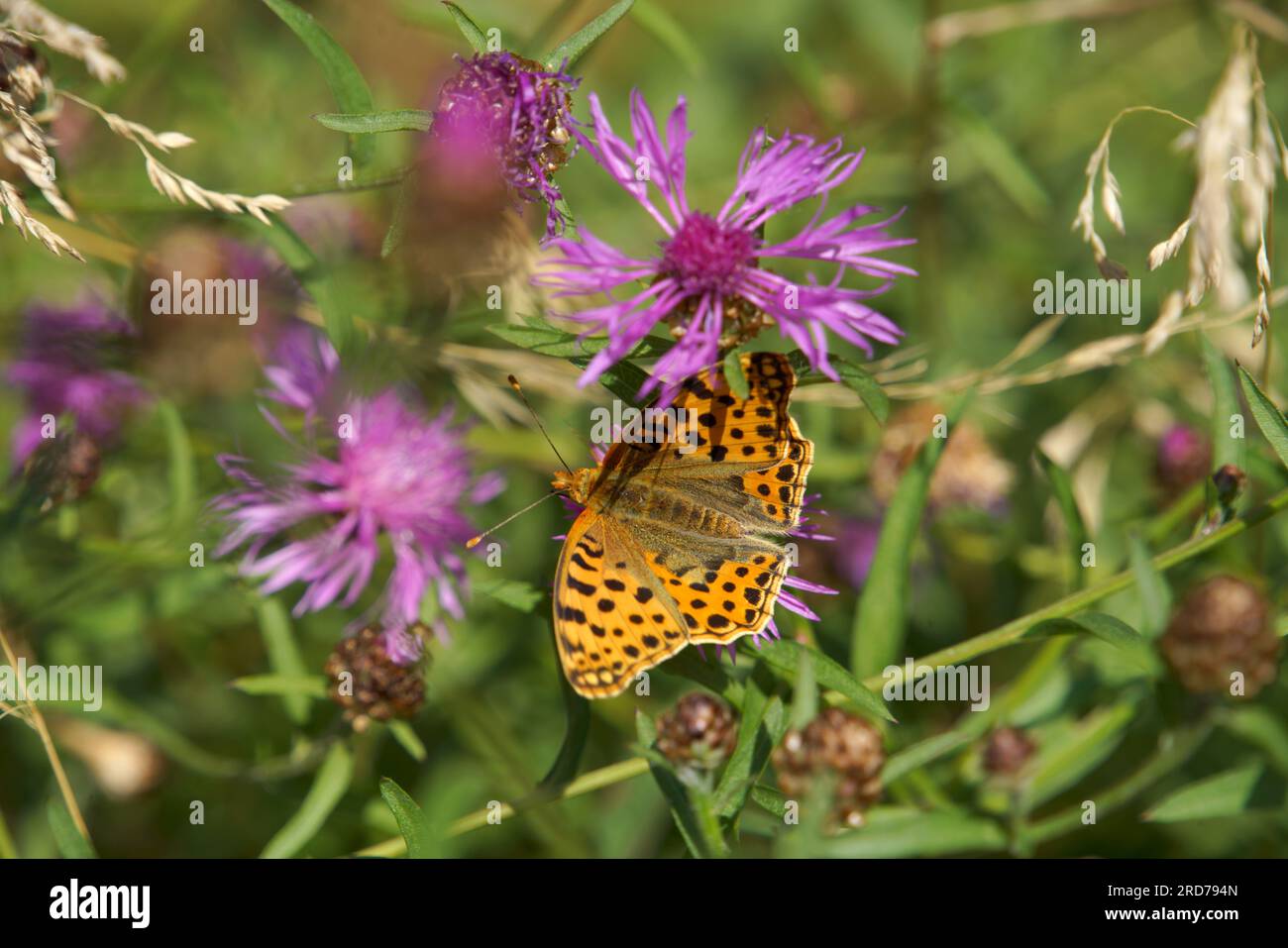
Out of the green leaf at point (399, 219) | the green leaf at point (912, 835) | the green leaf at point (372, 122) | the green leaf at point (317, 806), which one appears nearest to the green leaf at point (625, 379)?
the green leaf at point (399, 219)

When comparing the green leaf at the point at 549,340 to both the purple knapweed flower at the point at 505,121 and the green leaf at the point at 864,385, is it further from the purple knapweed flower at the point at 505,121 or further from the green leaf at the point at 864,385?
the green leaf at the point at 864,385

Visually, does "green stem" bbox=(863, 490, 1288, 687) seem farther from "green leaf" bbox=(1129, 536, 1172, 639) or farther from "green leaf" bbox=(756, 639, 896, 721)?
"green leaf" bbox=(756, 639, 896, 721)

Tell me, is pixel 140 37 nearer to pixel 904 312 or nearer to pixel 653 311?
pixel 904 312

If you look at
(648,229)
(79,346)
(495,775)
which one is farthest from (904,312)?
(79,346)

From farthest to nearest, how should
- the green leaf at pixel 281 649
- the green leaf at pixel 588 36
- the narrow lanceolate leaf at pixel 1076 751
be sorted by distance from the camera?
the green leaf at pixel 281 649 < the narrow lanceolate leaf at pixel 1076 751 < the green leaf at pixel 588 36

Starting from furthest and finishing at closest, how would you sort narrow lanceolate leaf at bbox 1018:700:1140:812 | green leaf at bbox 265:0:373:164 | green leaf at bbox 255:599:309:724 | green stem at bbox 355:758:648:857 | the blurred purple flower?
the blurred purple flower < green leaf at bbox 255:599:309:724 < narrow lanceolate leaf at bbox 1018:700:1140:812 < green stem at bbox 355:758:648:857 < green leaf at bbox 265:0:373:164

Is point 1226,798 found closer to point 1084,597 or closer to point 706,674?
point 1084,597

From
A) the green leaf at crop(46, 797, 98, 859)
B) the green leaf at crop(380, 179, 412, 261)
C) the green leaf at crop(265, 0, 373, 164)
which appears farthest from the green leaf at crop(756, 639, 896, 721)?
the green leaf at crop(46, 797, 98, 859)
